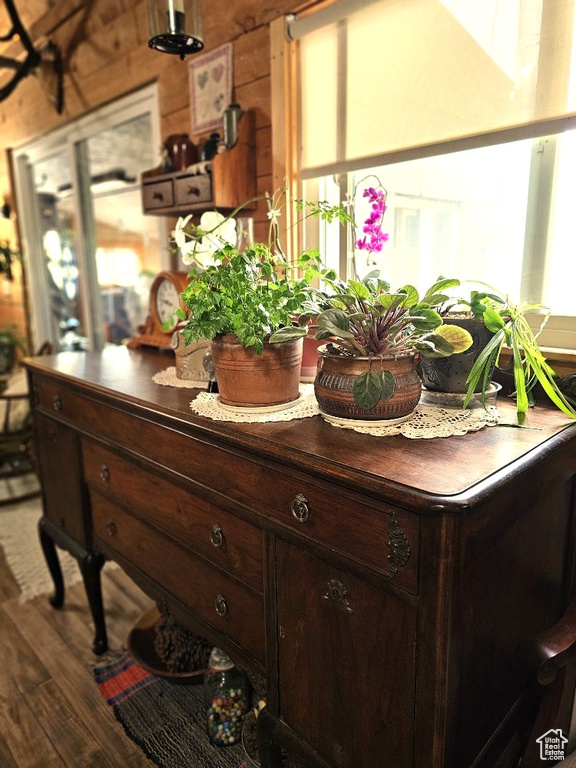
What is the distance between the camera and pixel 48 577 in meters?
2.40

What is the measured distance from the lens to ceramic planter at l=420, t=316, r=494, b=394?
1.12 m

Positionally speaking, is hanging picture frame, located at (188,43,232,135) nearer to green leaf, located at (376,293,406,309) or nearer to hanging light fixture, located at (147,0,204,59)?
hanging light fixture, located at (147,0,204,59)

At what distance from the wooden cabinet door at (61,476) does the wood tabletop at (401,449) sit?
0.60m

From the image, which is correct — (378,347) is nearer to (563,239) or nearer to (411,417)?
(411,417)

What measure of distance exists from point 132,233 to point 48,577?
1.77 m

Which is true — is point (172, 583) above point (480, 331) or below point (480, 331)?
below

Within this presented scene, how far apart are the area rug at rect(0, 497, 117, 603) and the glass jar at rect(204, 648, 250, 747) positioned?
43.2 inches

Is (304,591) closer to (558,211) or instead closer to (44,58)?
(558,211)

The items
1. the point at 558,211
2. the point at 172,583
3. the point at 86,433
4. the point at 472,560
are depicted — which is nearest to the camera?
the point at 472,560

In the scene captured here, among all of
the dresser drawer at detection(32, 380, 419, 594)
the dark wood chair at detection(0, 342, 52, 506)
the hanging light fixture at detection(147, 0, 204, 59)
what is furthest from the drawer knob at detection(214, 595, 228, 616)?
the dark wood chair at detection(0, 342, 52, 506)

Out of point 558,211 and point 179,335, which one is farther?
point 179,335

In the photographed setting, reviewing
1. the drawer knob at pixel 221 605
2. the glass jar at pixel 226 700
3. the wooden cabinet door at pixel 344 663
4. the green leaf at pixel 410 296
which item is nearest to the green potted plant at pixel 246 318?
the green leaf at pixel 410 296

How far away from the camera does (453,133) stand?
4.46ft

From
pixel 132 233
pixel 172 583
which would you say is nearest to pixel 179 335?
pixel 172 583
